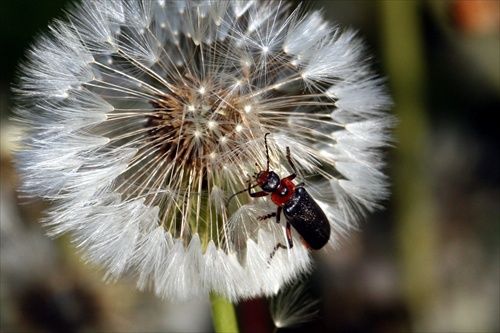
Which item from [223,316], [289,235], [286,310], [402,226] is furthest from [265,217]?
[402,226]

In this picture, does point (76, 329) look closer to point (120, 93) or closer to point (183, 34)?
point (120, 93)

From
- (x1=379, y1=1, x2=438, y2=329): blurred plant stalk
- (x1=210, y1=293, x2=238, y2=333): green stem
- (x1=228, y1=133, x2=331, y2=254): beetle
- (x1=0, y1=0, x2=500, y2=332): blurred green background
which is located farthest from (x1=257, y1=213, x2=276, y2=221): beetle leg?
(x1=379, y1=1, x2=438, y2=329): blurred plant stalk

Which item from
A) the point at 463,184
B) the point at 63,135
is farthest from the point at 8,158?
the point at 463,184

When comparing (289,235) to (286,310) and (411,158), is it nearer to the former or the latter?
(286,310)

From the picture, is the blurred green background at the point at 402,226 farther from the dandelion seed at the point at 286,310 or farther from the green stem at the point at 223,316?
the green stem at the point at 223,316

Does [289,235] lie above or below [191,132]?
below

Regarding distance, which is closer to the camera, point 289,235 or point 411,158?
point 289,235

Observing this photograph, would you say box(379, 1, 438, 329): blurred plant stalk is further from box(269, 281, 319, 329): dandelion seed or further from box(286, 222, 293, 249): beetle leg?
box(286, 222, 293, 249): beetle leg

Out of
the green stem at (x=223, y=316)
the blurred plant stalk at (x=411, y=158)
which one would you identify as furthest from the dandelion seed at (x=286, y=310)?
the blurred plant stalk at (x=411, y=158)
